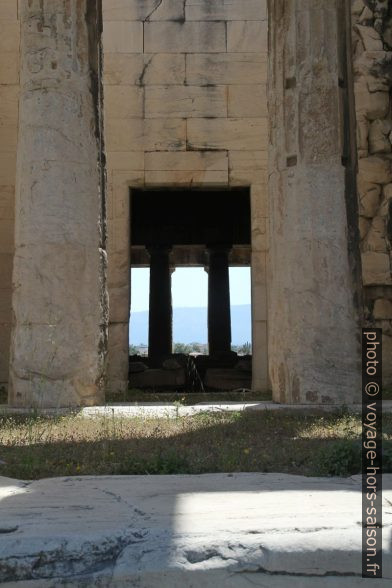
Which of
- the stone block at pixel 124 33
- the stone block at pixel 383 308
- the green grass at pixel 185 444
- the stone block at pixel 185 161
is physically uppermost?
the stone block at pixel 124 33

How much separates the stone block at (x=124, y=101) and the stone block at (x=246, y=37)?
208cm

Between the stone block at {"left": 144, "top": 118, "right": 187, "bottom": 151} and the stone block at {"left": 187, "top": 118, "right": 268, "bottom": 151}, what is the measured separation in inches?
6.3

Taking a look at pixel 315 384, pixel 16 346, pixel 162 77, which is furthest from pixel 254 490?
pixel 162 77

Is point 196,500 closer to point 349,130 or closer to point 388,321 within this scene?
point 349,130

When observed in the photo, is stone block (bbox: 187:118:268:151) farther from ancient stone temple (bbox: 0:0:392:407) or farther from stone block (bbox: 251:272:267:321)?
stone block (bbox: 251:272:267:321)

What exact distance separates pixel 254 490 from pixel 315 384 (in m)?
4.75

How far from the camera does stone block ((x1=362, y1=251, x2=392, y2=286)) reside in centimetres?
1185

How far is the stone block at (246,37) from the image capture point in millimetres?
12867

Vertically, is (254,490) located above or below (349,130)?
below

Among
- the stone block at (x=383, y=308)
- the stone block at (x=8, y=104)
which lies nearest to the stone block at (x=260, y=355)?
the stone block at (x=383, y=308)

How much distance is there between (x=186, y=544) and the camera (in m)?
Answer: 2.87

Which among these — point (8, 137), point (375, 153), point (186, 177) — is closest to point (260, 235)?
point (186, 177)

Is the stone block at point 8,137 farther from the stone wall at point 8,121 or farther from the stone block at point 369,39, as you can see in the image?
the stone block at point 369,39

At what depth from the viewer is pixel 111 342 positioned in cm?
1223
